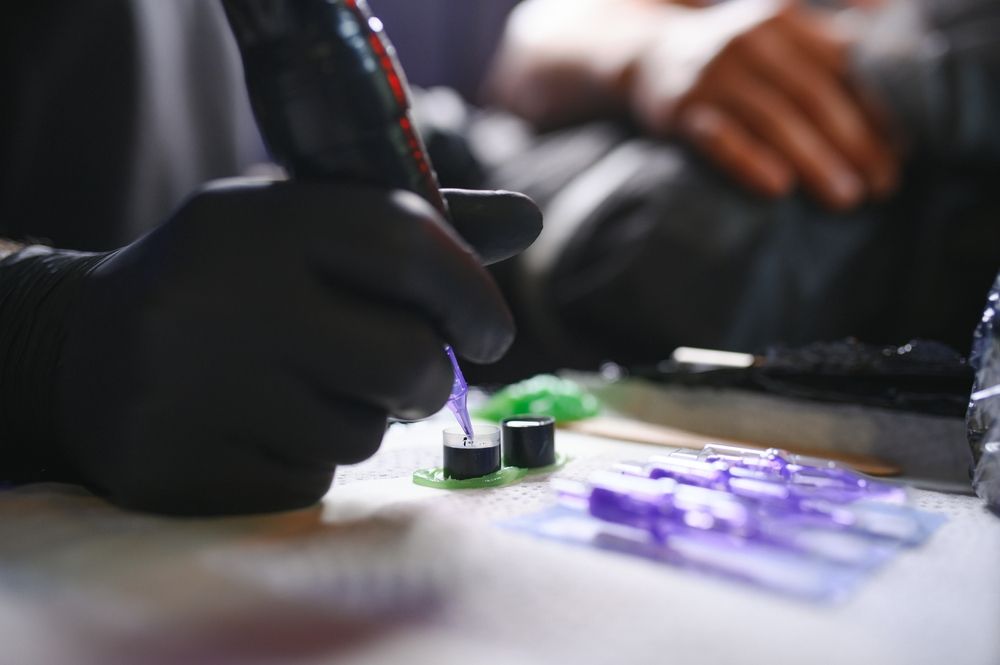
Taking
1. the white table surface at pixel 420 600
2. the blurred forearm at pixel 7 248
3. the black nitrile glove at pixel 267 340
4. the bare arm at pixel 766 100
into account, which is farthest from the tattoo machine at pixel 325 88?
the bare arm at pixel 766 100

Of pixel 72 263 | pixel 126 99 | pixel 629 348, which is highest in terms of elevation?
pixel 126 99

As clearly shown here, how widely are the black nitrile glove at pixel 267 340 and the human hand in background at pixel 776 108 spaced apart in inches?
23.4

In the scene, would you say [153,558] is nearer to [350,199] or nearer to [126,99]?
[350,199]

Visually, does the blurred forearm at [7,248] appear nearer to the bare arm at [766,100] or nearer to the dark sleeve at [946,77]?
the bare arm at [766,100]

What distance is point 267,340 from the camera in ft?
1.02

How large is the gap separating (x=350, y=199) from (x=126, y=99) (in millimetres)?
524

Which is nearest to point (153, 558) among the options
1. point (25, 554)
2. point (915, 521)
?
point (25, 554)

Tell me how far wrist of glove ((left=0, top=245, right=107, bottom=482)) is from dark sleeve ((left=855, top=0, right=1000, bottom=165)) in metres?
0.77

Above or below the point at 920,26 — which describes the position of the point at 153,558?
below

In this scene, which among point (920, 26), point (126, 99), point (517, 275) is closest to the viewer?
point (126, 99)

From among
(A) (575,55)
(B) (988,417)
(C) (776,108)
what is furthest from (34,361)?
(A) (575,55)

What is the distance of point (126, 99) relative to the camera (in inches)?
28.0

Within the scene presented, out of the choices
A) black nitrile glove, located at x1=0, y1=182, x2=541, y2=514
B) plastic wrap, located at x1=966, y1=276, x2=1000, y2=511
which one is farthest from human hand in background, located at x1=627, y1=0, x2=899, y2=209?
black nitrile glove, located at x1=0, y1=182, x2=541, y2=514

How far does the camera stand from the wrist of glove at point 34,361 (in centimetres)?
39
